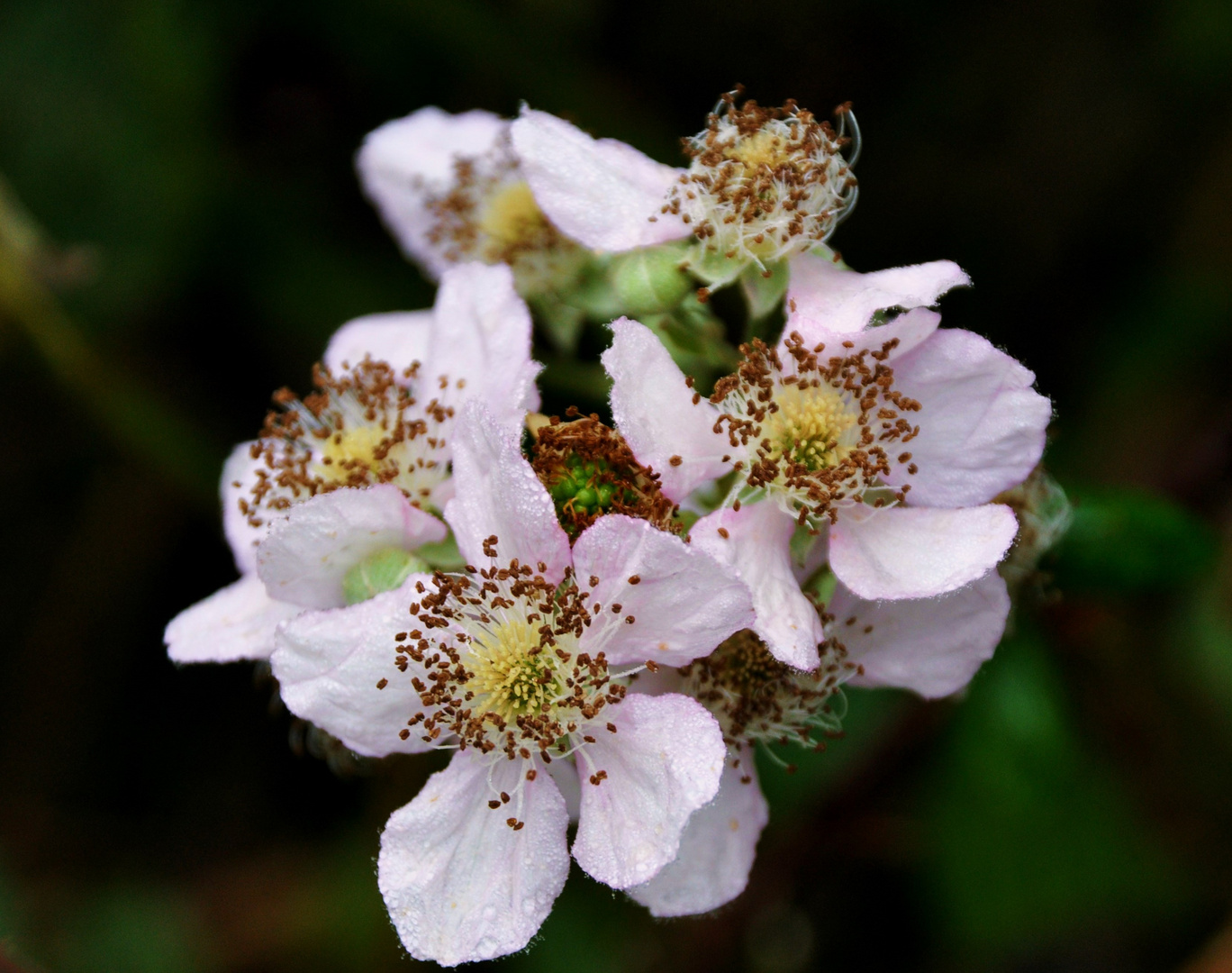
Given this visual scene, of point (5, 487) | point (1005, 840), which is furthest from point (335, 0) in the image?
point (1005, 840)

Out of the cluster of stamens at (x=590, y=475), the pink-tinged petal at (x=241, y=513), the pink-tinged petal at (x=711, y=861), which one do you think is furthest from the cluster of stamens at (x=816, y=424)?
the pink-tinged petal at (x=241, y=513)

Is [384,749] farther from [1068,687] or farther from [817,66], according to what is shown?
[817,66]

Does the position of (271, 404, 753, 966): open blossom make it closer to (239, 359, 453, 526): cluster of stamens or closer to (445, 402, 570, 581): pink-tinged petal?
(445, 402, 570, 581): pink-tinged petal

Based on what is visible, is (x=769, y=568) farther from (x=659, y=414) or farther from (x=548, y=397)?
(x=548, y=397)

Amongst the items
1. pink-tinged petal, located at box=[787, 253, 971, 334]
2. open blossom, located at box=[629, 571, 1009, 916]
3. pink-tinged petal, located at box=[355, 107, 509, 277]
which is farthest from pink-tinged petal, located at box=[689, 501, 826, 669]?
pink-tinged petal, located at box=[355, 107, 509, 277]

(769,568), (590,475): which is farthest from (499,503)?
(769,568)

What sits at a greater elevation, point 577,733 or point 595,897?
point 577,733
